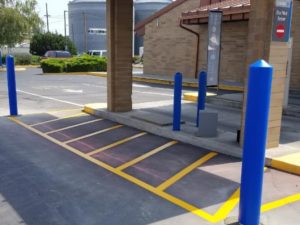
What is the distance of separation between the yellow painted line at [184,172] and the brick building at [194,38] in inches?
407

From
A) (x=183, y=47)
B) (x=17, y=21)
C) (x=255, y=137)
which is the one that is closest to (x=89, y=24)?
(x=17, y=21)

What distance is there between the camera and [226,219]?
453cm

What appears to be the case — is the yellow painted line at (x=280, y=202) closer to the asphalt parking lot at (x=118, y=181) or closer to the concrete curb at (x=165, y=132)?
the asphalt parking lot at (x=118, y=181)

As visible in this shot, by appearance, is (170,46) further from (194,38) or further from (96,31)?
(96,31)

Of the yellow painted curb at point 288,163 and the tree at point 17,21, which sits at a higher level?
the tree at point 17,21

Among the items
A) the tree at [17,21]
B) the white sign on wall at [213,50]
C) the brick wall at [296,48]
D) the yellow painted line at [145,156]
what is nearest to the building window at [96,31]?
the tree at [17,21]

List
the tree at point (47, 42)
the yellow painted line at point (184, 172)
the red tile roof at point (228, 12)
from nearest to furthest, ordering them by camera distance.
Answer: the yellow painted line at point (184, 172) < the red tile roof at point (228, 12) < the tree at point (47, 42)

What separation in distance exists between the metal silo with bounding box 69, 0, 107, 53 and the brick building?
1872 inches

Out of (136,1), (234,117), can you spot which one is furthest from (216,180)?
(136,1)

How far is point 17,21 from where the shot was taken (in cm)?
3047

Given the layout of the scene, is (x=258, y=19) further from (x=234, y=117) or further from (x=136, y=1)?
(x=136, y=1)

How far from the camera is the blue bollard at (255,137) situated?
4.02m

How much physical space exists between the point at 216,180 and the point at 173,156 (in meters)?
1.42

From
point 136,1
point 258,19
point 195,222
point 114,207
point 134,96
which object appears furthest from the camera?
point 136,1
